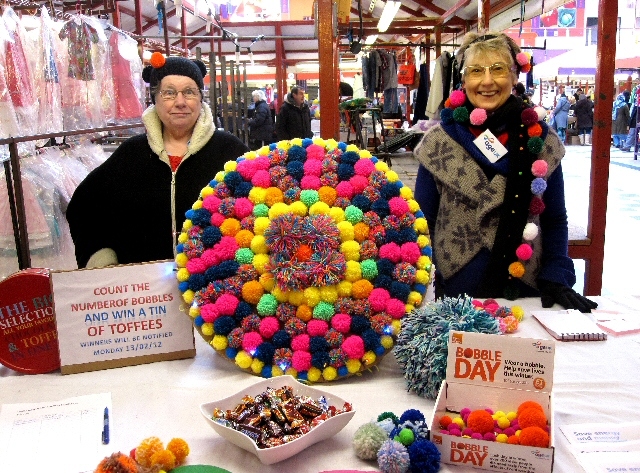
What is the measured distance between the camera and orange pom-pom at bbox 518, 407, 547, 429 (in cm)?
92

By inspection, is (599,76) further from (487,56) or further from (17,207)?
(17,207)

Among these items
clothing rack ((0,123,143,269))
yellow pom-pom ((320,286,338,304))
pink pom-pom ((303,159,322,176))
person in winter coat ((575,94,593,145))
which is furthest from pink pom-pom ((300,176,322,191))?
person in winter coat ((575,94,593,145))

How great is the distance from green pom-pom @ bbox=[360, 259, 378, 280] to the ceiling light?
16.8ft

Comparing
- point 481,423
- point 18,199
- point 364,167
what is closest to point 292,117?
point 18,199

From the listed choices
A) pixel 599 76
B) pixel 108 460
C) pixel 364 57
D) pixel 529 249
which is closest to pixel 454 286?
pixel 529 249

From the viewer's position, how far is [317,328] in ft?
3.86

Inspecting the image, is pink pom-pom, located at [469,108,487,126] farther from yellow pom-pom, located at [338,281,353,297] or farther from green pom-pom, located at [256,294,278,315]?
green pom-pom, located at [256,294,278,315]

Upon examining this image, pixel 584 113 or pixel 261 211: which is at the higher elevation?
pixel 584 113

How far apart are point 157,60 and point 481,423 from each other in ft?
4.52

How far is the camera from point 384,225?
126cm

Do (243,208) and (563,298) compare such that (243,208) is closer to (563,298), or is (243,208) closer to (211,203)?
(211,203)

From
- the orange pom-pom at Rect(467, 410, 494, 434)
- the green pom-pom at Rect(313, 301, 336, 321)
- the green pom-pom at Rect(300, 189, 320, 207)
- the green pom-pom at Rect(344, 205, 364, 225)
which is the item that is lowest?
the orange pom-pom at Rect(467, 410, 494, 434)

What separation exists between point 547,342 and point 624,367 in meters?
0.36

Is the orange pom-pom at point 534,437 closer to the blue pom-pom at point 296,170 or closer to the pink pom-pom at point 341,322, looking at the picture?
the pink pom-pom at point 341,322
